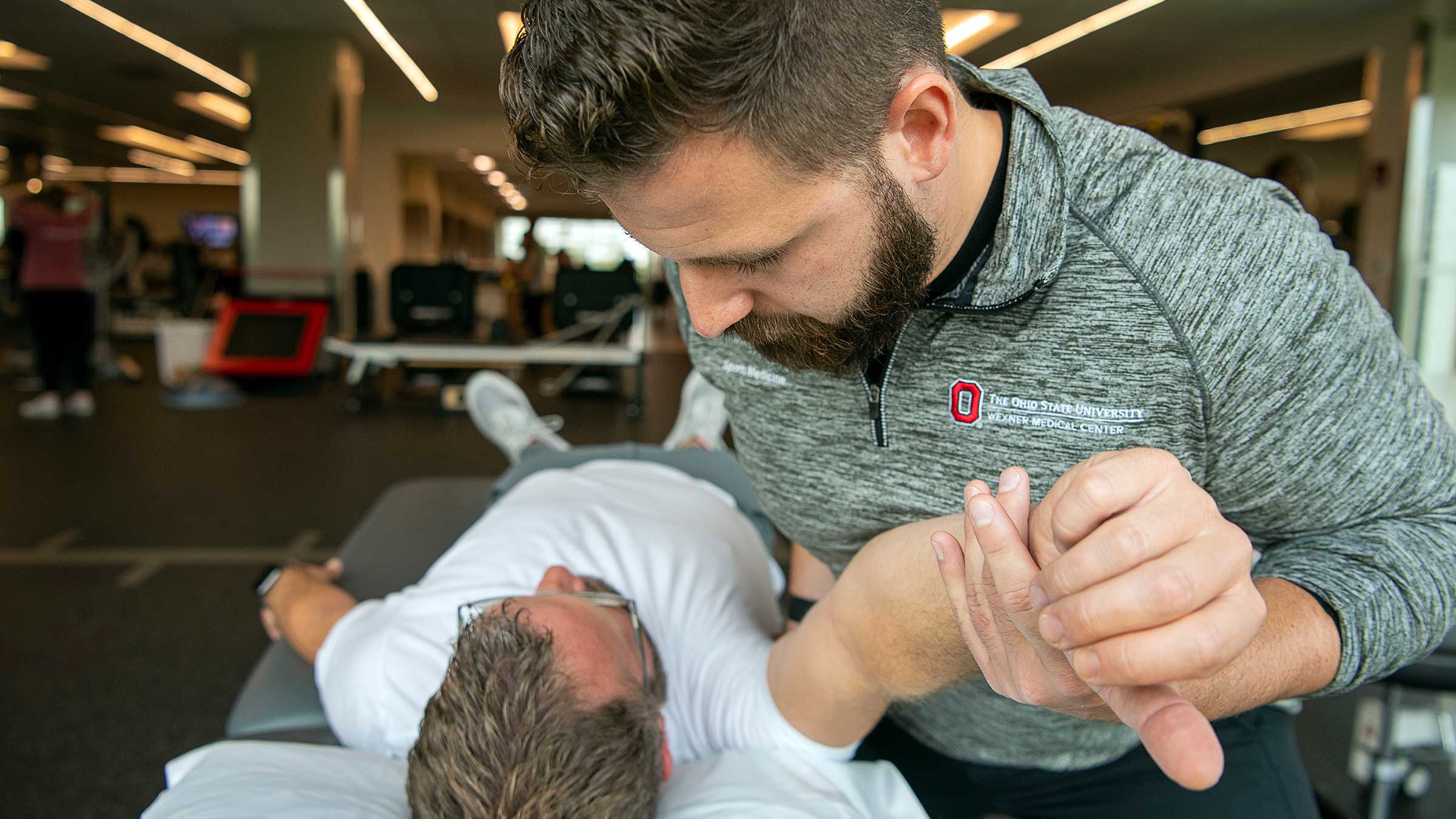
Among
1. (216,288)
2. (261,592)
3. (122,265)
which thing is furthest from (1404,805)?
(216,288)

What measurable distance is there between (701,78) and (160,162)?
761 inches

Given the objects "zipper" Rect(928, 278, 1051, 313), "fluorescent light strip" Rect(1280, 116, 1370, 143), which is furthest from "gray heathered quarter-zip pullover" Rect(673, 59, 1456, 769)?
"fluorescent light strip" Rect(1280, 116, 1370, 143)

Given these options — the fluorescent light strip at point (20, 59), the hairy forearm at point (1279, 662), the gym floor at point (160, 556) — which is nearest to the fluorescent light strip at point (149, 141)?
the fluorescent light strip at point (20, 59)

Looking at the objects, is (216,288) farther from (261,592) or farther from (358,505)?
(261,592)

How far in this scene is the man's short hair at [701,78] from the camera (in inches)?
26.2

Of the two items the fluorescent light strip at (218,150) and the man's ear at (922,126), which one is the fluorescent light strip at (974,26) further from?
the fluorescent light strip at (218,150)

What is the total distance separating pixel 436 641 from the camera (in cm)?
134

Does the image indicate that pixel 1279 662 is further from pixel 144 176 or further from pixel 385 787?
pixel 144 176

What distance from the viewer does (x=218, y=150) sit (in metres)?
14.6

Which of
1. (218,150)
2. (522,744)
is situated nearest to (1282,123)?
(522,744)

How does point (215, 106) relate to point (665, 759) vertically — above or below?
above

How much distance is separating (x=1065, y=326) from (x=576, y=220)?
80.9 ft

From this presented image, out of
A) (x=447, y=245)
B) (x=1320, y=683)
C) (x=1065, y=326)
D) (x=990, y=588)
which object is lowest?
(x=1320, y=683)

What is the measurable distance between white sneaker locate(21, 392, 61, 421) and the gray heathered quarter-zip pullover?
5.85 m
